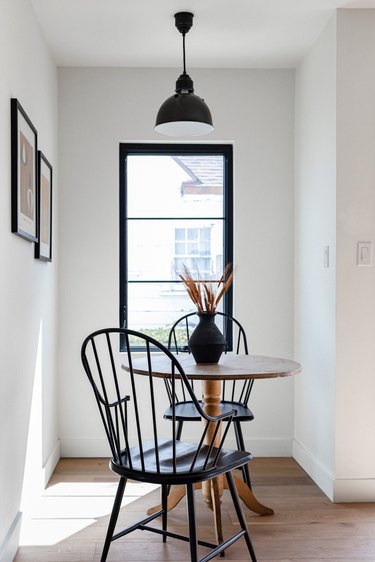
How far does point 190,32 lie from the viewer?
3.61 metres

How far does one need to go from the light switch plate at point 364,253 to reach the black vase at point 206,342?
869 millimetres

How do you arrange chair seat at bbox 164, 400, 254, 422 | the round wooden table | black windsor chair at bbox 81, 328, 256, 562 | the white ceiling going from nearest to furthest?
black windsor chair at bbox 81, 328, 256, 562
the round wooden table
chair seat at bbox 164, 400, 254, 422
the white ceiling

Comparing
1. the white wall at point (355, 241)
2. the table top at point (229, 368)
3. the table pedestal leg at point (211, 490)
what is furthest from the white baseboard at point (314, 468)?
the table top at point (229, 368)

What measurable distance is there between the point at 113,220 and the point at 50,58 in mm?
1044

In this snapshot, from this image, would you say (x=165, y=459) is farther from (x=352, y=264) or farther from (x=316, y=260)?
(x=316, y=260)

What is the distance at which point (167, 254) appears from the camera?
168 inches

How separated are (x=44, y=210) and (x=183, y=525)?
1751mm

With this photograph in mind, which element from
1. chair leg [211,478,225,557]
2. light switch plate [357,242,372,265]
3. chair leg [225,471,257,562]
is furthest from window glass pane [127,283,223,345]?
chair leg [225,471,257,562]

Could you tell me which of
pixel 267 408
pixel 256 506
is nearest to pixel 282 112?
pixel 267 408

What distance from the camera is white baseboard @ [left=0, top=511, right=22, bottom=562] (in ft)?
7.98

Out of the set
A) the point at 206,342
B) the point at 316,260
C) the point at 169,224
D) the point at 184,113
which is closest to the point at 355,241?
the point at 316,260

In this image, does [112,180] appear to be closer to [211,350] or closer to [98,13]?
[98,13]

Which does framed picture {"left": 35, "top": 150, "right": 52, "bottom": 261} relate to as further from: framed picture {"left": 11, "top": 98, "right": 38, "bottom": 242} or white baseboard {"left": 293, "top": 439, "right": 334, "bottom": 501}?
white baseboard {"left": 293, "top": 439, "right": 334, "bottom": 501}

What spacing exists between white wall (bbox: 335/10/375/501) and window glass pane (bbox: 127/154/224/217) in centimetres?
115
